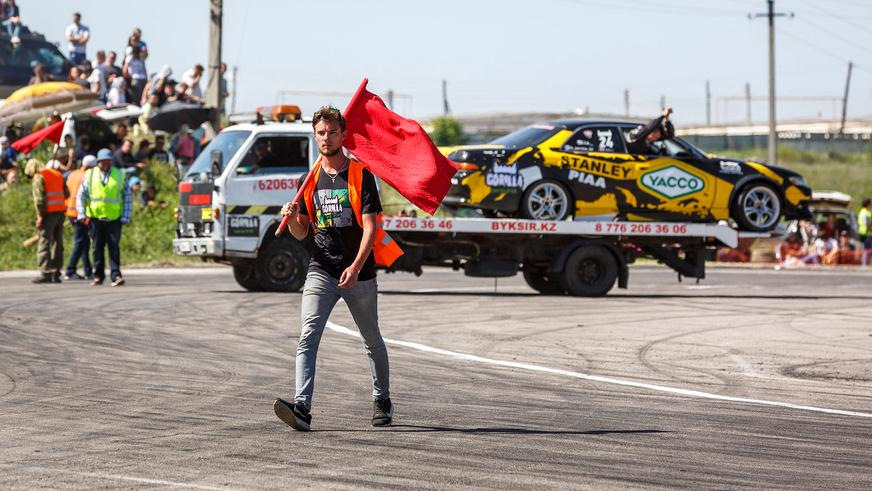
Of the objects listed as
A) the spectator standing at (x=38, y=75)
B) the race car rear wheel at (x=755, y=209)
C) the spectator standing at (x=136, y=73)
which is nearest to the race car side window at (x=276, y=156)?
the race car rear wheel at (x=755, y=209)

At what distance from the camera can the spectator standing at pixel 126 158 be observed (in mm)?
27188

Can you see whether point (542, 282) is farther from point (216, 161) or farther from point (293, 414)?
point (293, 414)

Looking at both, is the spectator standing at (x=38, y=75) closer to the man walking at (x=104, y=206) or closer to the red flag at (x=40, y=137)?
the red flag at (x=40, y=137)

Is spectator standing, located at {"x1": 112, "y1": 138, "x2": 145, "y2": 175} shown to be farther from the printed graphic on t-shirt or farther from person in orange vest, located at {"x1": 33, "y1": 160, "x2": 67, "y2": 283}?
the printed graphic on t-shirt

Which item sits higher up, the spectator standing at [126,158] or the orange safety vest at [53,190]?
the spectator standing at [126,158]

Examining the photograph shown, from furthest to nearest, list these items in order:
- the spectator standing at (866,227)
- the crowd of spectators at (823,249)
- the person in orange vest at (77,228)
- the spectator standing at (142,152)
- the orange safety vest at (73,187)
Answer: the spectator standing at (866,227)
the crowd of spectators at (823,249)
the spectator standing at (142,152)
the orange safety vest at (73,187)
the person in orange vest at (77,228)

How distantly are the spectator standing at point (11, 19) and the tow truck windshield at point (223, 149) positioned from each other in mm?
14673

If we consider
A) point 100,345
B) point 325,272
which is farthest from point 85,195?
point 325,272

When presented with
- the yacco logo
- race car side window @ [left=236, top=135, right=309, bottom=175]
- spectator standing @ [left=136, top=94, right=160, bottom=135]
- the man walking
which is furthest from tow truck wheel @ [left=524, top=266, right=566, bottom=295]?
spectator standing @ [left=136, top=94, right=160, bottom=135]

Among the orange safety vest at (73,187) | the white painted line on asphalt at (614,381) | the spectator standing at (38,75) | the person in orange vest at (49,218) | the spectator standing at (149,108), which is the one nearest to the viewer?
the white painted line on asphalt at (614,381)

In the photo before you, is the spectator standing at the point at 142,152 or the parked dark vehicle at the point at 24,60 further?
→ the parked dark vehicle at the point at 24,60

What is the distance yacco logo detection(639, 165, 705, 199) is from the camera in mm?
19297

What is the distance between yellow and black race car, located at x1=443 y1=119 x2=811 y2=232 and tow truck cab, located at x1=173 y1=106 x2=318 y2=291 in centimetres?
205

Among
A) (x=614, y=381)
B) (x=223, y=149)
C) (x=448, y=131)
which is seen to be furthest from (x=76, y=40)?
(x=448, y=131)
